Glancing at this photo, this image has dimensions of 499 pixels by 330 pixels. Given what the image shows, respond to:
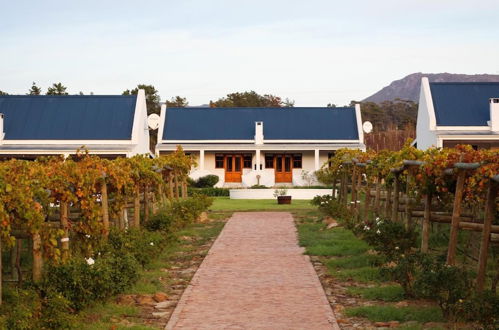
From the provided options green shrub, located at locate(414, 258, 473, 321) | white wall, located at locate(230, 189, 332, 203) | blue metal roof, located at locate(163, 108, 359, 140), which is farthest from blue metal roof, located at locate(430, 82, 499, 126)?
green shrub, located at locate(414, 258, 473, 321)

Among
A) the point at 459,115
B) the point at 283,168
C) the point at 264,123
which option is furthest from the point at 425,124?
the point at 264,123

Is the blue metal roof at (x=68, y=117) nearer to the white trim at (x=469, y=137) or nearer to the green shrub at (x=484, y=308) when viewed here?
the white trim at (x=469, y=137)

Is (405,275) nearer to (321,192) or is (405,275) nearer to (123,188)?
(123,188)

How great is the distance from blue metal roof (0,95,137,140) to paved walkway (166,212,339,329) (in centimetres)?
2470

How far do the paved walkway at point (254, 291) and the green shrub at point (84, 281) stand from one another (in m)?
0.94

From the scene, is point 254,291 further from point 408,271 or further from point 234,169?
point 234,169

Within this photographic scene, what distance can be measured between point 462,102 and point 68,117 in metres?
20.8

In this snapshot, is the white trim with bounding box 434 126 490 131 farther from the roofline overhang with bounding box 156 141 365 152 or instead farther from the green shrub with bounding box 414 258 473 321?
the green shrub with bounding box 414 258 473 321

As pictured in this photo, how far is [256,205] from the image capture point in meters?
34.2

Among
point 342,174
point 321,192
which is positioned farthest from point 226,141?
point 342,174

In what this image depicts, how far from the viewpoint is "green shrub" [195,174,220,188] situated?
4601 cm

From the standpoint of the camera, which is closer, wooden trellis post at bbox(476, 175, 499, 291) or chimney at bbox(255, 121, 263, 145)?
wooden trellis post at bbox(476, 175, 499, 291)

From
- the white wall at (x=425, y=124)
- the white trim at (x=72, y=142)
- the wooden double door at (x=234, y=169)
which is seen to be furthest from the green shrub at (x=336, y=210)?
the wooden double door at (x=234, y=169)

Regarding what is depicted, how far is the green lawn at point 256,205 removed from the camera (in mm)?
31645
